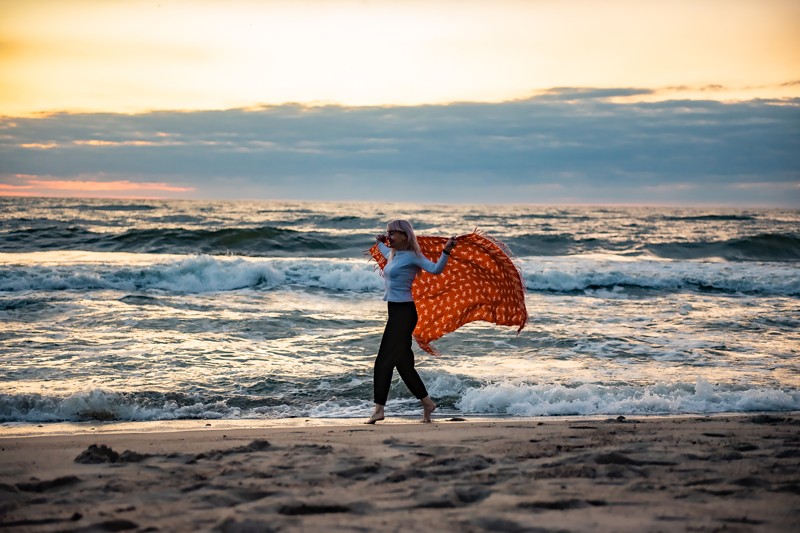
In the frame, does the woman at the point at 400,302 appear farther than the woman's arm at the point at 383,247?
No

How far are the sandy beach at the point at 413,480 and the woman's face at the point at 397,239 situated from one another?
1839 mm

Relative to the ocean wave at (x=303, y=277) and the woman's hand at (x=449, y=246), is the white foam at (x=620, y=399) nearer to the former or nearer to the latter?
the woman's hand at (x=449, y=246)

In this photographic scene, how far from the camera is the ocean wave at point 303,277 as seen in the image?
17.9 m

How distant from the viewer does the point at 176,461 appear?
506 cm

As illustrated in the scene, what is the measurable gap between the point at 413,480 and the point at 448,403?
407 centimetres

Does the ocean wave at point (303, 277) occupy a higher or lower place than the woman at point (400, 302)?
lower

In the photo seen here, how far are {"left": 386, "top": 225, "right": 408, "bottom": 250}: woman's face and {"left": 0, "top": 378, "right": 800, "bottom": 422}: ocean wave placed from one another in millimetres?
2141

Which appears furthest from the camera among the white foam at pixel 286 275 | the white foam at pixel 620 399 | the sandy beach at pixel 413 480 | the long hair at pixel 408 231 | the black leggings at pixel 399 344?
the white foam at pixel 286 275

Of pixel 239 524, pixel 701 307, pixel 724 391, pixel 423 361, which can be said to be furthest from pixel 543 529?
pixel 701 307

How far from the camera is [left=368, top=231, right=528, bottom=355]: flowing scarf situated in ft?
24.4

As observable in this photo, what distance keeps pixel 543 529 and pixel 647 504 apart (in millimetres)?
782

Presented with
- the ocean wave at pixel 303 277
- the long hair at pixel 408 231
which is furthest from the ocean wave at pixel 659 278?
the long hair at pixel 408 231

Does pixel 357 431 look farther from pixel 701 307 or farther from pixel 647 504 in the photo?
pixel 701 307

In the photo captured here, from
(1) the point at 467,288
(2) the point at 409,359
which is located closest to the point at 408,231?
(1) the point at 467,288
